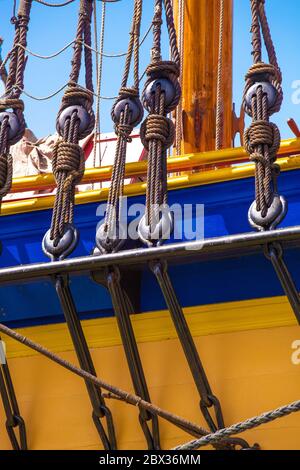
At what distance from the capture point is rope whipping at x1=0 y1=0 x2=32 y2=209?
2.94m

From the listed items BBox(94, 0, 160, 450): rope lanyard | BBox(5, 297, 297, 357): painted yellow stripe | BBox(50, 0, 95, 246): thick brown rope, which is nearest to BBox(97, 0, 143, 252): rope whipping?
BBox(94, 0, 160, 450): rope lanyard

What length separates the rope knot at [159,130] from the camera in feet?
9.06

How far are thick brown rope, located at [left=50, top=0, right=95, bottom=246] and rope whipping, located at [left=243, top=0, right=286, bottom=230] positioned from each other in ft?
1.62

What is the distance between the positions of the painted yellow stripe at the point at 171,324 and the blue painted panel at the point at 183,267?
27mm

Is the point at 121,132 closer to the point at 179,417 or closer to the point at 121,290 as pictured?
the point at 121,290

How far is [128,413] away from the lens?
9.14 ft

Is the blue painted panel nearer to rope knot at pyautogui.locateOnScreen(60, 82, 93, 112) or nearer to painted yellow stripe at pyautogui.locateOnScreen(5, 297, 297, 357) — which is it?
painted yellow stripe at pyautogui.locateOnScreen(5, 297, 297, 357)

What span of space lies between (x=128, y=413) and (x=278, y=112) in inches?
36.8

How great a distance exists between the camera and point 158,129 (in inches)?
109

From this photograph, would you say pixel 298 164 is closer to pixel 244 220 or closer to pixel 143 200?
pixel 244 220

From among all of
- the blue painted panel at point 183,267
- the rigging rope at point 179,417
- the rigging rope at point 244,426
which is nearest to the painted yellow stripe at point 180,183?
the blue painted panel at point 183,267

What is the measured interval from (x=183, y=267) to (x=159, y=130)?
39 cm

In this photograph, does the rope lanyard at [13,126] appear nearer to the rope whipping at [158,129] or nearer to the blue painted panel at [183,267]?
the blue painted panel at [183,267]

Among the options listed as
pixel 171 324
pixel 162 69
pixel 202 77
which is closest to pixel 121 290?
pixel 171 324
